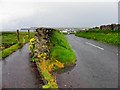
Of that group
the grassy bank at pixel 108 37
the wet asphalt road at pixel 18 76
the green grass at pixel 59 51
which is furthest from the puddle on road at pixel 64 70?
the grassy bank at pixel 108 37

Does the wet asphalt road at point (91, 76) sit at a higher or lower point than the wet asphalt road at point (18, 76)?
higher

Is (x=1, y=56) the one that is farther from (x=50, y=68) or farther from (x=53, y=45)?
(x=50, y=68)

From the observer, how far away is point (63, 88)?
10641 millimetres

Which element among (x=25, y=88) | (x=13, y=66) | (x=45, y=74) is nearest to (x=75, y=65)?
(x=13, y=66)

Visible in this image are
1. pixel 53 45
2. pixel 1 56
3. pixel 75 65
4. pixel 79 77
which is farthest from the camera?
pixel 1 56

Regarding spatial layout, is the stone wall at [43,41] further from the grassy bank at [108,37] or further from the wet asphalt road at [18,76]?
the grassy bank at [108,37]

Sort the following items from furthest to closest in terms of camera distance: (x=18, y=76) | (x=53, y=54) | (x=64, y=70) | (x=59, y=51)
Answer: (x=59, y=51), (x=53, y=54), (x=64, y=70), (x=18, y=76)

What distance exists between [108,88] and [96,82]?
1.06 meters

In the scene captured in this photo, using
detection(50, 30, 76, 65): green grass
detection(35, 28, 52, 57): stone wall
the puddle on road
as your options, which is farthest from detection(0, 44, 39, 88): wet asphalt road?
detection(50, 30, 76, 65): green grass

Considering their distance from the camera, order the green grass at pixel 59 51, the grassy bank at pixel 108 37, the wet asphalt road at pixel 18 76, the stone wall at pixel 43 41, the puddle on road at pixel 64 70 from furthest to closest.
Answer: the grassy bank at pixel 108 37 < the green grass at pixel 59 51 < the stone wall at pixel 43 41 < the puddle on road at pixel 64 70 < the wet asphalt road at pixel 18 76

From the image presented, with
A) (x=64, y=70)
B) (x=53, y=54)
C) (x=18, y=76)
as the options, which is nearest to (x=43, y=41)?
(x=53, y=54)

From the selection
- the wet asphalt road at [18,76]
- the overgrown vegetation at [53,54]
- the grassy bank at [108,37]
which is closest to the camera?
the wet asphalt road at [18,76]

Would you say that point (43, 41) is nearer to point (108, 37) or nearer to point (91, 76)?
point (91, 76)

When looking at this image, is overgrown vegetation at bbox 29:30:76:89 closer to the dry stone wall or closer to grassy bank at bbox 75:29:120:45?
the dry stone wall
